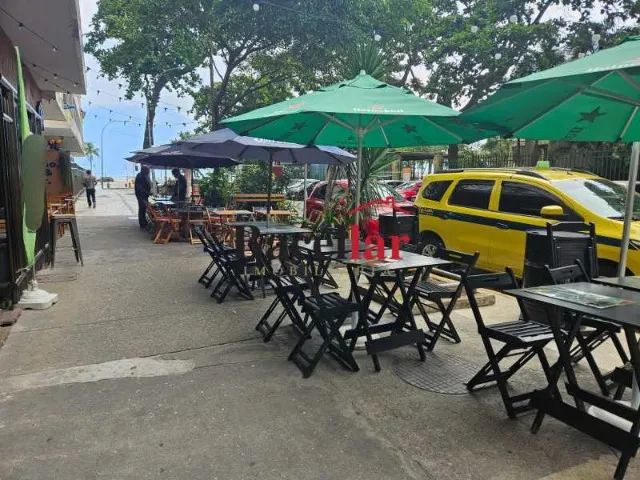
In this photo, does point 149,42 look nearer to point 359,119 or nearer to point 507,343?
point 359,119

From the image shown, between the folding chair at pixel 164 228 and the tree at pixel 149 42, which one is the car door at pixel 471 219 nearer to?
the folding chair at pixel 164 228

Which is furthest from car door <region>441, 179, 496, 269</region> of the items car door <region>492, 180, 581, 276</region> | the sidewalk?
the sidewalk

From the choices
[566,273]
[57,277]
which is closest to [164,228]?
[57,277]

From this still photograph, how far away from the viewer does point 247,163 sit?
1588cm

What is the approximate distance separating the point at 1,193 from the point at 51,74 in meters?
5.75

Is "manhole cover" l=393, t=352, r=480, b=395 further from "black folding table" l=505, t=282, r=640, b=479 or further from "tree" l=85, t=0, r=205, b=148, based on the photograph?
"tree" l=85, t=0, r=205, b=148

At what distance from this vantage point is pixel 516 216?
663 centimetres

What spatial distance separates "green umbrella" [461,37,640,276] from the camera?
8.51 feet

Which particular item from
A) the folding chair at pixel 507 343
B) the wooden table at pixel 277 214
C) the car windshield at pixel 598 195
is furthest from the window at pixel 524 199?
the wooden table at pixel 277 214

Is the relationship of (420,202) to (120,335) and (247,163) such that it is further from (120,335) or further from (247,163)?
(247,163)

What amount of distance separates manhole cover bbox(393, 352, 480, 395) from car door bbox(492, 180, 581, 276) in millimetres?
2860

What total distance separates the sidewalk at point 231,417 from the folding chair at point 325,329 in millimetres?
98

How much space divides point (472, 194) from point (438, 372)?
4194mm

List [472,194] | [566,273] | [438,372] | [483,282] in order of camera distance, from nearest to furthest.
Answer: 1. [483,282]
2. [566,273]
3. [438,372]
4. [472,194]
